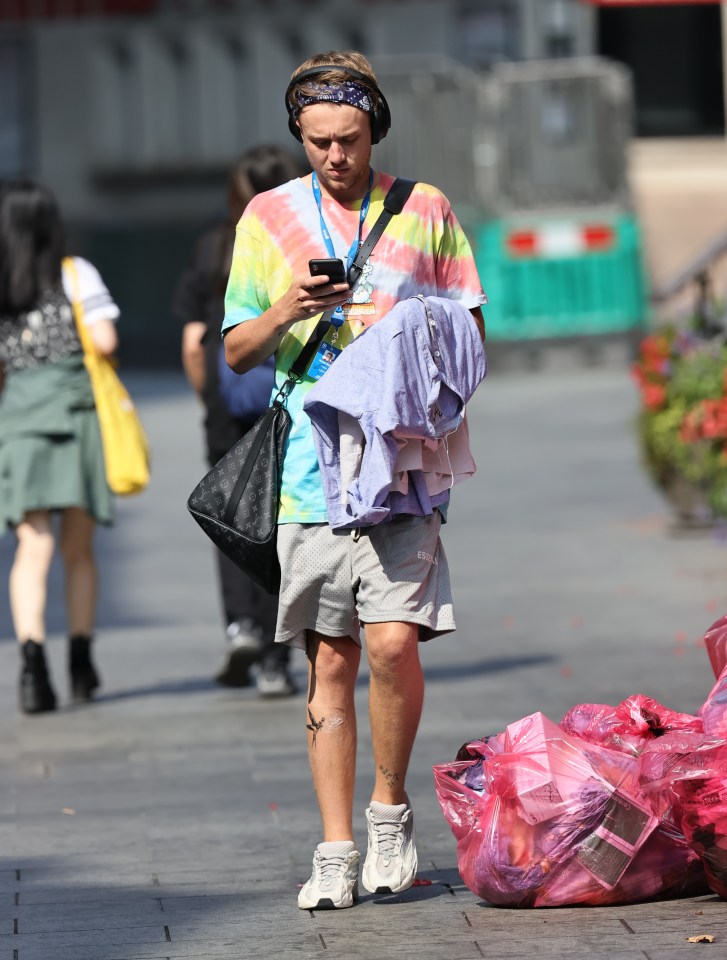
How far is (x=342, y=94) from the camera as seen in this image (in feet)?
14.4

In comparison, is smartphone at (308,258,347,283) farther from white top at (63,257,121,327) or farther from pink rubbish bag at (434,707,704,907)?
white top at (63,257,121,327)

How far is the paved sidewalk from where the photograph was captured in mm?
4297

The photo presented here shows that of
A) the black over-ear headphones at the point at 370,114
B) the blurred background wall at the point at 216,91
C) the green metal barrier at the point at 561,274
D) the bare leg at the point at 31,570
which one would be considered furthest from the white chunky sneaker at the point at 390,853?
the blurred background wall at the point at 216,91

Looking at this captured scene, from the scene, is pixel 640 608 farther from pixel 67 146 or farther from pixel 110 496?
pixel 67 146

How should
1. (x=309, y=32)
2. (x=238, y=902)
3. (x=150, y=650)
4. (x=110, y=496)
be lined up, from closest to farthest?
(x=238, y=902) < (x=110, y=496) < (x=150, y=650) < (x=309, y=32)

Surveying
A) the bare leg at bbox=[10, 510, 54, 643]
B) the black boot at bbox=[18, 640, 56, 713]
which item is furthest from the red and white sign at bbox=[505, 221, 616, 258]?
the black boot at bbox=[18, 640, 56, 713]

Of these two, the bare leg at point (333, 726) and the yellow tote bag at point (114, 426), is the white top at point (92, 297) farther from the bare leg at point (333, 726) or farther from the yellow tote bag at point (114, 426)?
the bare leg at point (333, 726)

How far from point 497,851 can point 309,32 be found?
73.0 feet

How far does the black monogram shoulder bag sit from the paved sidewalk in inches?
30.2

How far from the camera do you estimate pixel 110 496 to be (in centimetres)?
721

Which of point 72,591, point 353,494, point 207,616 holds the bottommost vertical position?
point 207,616

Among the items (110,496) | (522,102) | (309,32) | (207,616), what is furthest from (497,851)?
(309,32)

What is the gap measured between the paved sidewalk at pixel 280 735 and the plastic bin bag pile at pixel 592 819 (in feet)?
0.23

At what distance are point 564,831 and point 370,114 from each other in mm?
1516
